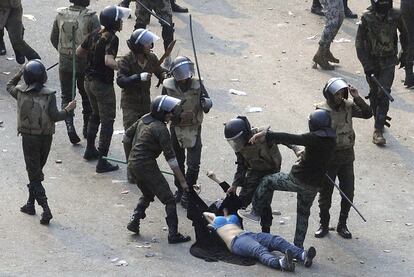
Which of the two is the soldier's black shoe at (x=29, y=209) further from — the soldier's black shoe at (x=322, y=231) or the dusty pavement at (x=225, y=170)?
the soldier's black shoe at (x=322, y=231)

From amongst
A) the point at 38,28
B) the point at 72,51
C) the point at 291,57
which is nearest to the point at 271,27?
the point at 291,57

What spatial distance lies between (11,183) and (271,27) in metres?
6.30

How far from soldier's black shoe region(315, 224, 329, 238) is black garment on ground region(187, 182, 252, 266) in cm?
90

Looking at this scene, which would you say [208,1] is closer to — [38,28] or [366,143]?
[38,28]

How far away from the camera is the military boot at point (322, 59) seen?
1573cm

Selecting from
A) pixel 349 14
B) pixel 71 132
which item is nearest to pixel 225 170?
pixel 71 132

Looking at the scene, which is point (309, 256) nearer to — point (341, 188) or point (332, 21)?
point (341, 188)

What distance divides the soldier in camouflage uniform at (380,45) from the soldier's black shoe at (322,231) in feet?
8.31

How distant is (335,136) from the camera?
10.6 m

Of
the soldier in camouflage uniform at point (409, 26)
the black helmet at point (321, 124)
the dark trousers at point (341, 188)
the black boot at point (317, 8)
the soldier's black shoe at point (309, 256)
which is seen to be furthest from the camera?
the black boot at point (317, 8)

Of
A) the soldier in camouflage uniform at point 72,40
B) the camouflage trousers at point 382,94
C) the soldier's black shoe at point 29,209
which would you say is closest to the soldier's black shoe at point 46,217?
the soldier's black shoe at point 29,209

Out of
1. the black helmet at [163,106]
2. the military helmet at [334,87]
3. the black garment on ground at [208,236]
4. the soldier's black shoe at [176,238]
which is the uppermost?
the military helmet at [334,87]

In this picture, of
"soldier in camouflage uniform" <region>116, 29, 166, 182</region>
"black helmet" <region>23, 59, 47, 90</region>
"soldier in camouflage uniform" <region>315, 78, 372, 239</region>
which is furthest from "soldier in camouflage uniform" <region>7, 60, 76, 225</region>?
"soldier in camouflage uniform" <region>315, 78, 372, 239</region>

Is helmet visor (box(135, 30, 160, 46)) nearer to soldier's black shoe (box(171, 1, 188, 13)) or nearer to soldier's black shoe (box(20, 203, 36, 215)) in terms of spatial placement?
soldier's black shoe (box(20, 203, 36, 215))
